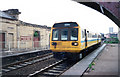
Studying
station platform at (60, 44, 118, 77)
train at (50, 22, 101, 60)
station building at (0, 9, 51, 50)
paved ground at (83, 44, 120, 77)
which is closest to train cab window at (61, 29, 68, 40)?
train at (50, 22, 101, 60)

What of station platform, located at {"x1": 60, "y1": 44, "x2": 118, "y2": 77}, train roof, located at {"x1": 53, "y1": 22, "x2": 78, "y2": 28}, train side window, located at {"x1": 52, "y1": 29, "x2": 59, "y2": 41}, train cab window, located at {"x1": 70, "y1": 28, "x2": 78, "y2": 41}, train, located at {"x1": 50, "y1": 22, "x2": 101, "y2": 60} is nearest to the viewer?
station platform, located at {"x1": 60, "y1": 44, "x2": 118, "y2": 77}

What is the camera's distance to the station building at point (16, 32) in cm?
1705

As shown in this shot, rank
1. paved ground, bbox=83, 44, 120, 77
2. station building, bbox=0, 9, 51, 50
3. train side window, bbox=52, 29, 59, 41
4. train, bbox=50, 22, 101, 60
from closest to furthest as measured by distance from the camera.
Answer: paved ground, bbox=83, 44, 120, 77, train, bbox=50, 22, 101, 60, train side window, bbox=52, 29, 59, 41, station building, bbox=0, 9, 51, 50

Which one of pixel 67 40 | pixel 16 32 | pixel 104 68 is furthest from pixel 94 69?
pixel 16 32

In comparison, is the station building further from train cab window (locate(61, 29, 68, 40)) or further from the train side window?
train cab window (locate(61, 29, 68, 40))

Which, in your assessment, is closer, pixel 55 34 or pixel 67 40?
pixel 67 40

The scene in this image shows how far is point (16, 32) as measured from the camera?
1877cm

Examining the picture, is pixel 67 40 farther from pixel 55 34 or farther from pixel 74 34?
pixel 55 34

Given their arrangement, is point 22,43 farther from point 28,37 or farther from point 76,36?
point 76,36

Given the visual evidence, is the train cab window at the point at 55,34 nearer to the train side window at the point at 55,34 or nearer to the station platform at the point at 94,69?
the train side window at the point at 55,34

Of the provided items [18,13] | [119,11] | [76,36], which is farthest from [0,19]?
[119,11]

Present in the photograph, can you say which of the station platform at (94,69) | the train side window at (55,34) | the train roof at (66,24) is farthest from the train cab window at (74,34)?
the station platform at (94,69)

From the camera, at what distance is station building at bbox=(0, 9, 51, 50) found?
17.0m

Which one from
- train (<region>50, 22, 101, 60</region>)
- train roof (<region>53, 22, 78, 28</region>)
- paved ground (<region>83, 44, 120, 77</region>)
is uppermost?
train roof (<region>53, 22, 78, 28</region>)
